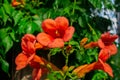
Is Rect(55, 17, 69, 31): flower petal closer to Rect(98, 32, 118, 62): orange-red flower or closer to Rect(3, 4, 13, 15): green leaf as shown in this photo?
Rect(98, 32, 118, 62): orange-red flower

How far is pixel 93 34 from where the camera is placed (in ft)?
9.45

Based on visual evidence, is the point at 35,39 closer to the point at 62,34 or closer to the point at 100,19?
the point at 62,34

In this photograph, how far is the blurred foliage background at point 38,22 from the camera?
9.36 feet

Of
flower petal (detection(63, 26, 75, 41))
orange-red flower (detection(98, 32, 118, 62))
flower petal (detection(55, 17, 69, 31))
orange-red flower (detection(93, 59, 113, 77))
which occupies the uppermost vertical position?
flower petal (detection(55, 17, 69, 31))

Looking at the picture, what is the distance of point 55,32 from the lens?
1.95 m

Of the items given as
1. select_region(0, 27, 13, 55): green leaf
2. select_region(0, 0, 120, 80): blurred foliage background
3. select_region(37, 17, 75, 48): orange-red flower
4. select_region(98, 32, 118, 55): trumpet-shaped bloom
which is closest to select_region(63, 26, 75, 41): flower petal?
select_region(37, 17, 75, 48): orange-red flower

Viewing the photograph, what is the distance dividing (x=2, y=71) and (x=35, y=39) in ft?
4.26

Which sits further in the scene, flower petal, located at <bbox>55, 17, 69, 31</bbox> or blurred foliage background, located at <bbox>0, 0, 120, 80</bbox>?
blurred foliage background, located at <bbox>0, 0, 120, 80</bbox>

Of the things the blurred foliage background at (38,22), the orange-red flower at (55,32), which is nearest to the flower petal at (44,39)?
the orange-red flower at (55,32)

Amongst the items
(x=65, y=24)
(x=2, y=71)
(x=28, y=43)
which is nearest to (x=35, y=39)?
(x=28, y=43)

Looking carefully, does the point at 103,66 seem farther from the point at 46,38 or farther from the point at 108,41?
the point at 46,38

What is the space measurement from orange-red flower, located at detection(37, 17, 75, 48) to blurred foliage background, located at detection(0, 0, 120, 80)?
87cm

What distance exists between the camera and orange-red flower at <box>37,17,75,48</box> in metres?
1.85

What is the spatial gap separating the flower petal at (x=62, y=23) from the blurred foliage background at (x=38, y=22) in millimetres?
898
